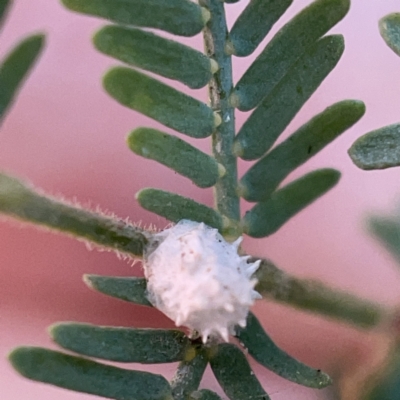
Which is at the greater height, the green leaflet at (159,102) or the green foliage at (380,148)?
the green foliage at (380,148)

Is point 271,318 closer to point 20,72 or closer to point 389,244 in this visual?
point 389,244

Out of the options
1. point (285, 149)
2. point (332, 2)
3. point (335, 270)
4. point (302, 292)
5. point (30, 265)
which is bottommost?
point (30, 265)

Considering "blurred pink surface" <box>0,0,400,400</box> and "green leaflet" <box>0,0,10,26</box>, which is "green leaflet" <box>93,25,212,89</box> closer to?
"green leaflet" <box>0,0,10,26</box>

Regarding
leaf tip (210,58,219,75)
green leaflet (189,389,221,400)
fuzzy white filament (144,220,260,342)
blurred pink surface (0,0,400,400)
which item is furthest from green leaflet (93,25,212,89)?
blurred pink surface (0,0,400,400)

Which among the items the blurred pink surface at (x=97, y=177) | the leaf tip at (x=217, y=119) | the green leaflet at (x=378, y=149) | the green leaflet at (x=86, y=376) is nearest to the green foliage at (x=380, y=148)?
the green leaflet at (x=378, y=149)

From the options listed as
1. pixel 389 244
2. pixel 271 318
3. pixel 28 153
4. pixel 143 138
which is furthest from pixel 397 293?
pixel 28 153

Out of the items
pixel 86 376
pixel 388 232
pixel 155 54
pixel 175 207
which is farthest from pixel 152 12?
pixel 388 232

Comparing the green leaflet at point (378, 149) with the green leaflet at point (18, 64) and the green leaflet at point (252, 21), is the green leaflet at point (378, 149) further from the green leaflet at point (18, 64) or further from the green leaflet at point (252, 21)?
the green leaflet at point (18, 64)
